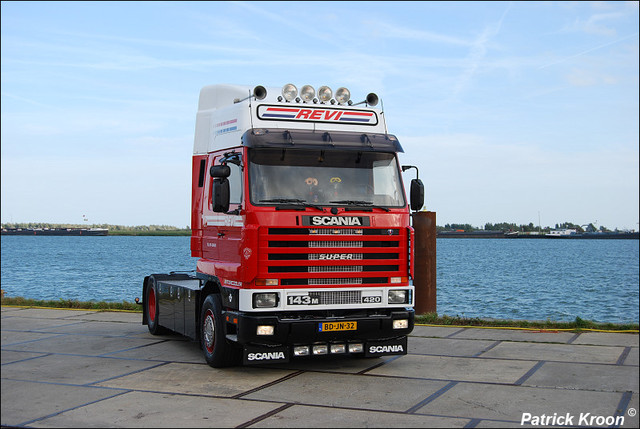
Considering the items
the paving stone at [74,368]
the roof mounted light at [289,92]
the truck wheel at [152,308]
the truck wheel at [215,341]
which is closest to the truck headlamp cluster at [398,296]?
the truck wheel at [215,341]

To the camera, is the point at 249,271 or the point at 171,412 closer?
the point at 171,412

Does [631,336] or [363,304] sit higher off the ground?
[363,304]

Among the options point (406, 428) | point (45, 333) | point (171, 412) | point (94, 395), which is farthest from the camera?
point (45, 333)

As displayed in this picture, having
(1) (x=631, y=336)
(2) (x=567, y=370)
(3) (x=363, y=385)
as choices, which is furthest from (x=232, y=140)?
(1) (x=631, y=336)

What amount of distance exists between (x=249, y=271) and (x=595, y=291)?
134 ft

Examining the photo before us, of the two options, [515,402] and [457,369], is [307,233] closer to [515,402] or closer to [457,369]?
[457,369]

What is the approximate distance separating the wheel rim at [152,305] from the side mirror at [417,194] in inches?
233

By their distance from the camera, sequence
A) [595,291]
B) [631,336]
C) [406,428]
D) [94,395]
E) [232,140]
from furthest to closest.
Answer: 1. [595,291]
2. [631,336]
3. [232,140]
4. [94,395]
5. [406,428]

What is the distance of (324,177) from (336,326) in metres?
2.10

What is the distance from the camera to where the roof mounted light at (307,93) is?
10.5 m

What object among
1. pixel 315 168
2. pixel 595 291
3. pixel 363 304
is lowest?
pixel 595 291

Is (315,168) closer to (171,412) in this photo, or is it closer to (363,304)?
(363,304)

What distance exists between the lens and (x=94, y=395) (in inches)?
333

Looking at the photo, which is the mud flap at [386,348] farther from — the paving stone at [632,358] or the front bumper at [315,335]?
the paving stone at [632,358]
